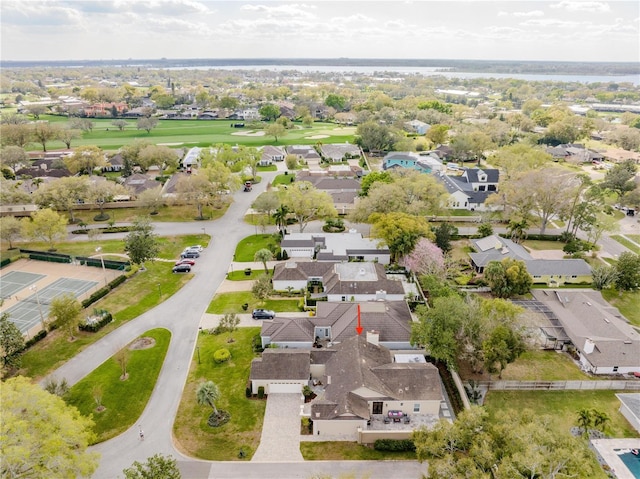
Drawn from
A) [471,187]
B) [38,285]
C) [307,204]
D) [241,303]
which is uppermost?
[307,204]

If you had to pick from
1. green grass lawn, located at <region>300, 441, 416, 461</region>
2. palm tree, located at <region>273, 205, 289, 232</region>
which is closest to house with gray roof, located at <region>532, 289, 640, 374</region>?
green grass lawn, located at <region>300, 441, 416, 461</region>

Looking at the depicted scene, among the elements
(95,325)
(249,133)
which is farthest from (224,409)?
(249,133)

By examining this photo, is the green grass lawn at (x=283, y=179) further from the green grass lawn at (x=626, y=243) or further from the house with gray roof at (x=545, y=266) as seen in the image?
the green grass lawn at (x=626, y=243)

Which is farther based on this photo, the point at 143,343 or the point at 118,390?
the point at 143,343

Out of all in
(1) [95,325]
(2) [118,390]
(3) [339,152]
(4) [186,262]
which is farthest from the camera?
(3) [339,152]

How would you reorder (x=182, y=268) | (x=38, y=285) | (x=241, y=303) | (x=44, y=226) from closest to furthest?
1. (x=241, y=303)
2. (x=38, y=285)
3. (x=182, y=268)
4. (x=44, y=226)

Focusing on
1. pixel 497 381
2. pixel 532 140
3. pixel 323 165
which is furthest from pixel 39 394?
pixel 532 140

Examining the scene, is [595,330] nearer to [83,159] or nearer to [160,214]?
[160,214]
